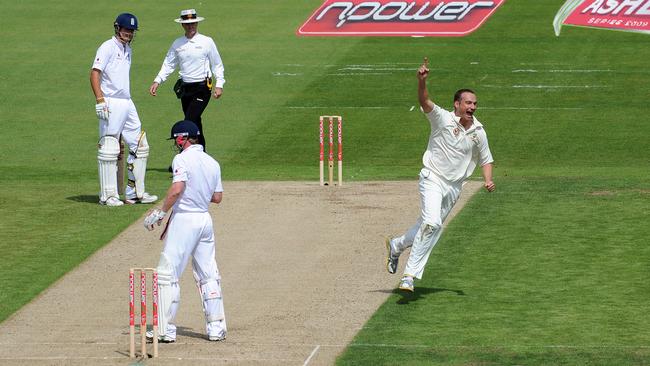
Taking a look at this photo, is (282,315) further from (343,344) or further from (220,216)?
(220,216)

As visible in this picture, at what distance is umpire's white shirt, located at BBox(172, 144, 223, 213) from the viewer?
14594 mm

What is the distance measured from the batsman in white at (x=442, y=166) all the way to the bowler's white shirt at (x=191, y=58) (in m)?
7.78

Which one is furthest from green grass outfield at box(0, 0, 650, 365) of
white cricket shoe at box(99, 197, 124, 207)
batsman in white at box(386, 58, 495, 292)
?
batsman in white at box(386, 58, 495, 292)

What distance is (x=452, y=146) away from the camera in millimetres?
16312

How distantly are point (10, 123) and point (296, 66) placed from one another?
7.14 meters

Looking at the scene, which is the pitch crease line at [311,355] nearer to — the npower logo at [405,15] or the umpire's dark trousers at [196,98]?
the npower logo at [405,15]

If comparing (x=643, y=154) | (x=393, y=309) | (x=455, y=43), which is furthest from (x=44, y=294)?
(x=455, y=43)

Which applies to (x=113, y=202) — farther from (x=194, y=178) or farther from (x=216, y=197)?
(x=194, y=178)

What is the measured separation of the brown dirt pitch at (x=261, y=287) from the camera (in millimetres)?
14359

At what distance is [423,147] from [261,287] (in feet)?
33.1

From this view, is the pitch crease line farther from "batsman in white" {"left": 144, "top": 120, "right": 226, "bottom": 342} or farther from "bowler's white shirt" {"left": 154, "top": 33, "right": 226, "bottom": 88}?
"bowler's white shirt" {"left": 154, "top": 33, "right": 226, "bottom": 88}

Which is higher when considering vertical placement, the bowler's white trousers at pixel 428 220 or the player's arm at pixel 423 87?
the player's arm at pixel 423 87

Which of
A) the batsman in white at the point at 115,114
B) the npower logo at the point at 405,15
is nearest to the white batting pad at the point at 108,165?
the batsman in white at the point at 115,114

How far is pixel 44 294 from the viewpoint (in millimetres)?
16719
